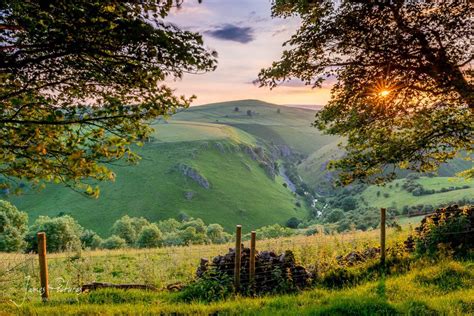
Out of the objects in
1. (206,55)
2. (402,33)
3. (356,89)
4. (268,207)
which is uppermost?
(402,33)

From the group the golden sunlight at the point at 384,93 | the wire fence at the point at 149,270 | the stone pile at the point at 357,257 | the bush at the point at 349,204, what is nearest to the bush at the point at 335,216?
the bush at the point at 349,204

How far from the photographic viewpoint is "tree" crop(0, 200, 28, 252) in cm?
5334

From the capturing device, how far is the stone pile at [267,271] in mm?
12328

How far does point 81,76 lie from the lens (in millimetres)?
8570

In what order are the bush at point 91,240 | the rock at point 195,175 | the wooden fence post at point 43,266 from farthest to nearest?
1. the rock at point 195,175
2. the bush at point 91,240
3. the wooden fence post at point 43,266

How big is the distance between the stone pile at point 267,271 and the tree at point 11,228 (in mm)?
51449

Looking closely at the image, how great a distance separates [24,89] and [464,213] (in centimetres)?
1715

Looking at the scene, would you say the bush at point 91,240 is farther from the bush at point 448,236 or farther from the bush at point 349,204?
the bush at point 349,204

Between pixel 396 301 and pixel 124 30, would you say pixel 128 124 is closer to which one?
pixel 124 30

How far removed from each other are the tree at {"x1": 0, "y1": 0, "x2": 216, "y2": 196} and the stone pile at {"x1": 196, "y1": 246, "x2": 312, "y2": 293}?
529 centimetres

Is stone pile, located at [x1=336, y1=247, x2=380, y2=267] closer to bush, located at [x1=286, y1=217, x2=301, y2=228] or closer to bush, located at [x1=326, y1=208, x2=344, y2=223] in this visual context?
bush, located at [x1=326, y1=208, x2=344, y2=223]

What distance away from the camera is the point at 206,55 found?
25.1 ft

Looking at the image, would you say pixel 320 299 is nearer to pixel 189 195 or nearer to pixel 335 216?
pixel 335 216

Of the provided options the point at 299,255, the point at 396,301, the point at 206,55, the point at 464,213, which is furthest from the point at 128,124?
the point at 464,213
